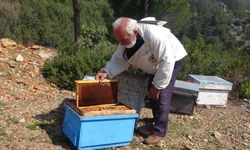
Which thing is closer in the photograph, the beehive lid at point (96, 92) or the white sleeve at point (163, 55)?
the white sleeve at point (163, 55)

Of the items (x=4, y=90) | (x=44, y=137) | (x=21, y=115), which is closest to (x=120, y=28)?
(x=44, y=137)

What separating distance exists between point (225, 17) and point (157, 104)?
42.7m

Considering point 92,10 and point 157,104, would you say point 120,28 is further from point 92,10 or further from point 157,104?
point 92,10

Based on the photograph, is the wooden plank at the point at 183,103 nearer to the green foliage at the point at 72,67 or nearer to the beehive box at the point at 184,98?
the beehive box at the point at 184,98

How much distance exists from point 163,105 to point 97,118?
779 mm

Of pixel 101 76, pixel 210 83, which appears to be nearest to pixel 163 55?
pixel 101 76

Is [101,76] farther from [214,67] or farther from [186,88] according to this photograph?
[214,67]

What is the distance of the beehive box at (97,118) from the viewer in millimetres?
3613

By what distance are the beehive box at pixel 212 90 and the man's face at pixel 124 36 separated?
209 cm

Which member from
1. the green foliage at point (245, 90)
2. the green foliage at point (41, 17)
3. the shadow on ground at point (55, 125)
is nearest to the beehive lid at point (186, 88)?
the shadow on ground at point (55, 125)

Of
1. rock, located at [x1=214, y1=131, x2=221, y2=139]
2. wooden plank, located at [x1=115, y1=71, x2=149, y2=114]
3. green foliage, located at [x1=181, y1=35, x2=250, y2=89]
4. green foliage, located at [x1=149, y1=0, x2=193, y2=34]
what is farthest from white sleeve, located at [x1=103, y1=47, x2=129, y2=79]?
green foliage, located at [x1=149, y1=0, x2=193, y2=34]

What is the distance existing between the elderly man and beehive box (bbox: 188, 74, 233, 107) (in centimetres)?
150

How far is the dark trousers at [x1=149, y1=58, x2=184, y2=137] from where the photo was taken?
399cm

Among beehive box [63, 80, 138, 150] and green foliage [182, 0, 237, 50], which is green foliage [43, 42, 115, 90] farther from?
green foliage [182, 0, 237, 50]
